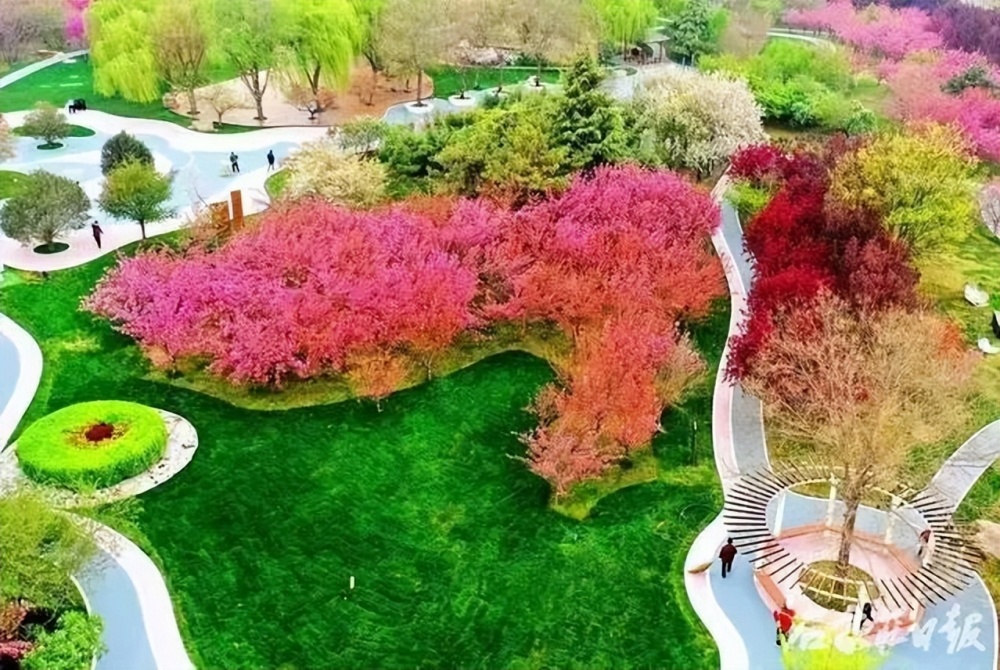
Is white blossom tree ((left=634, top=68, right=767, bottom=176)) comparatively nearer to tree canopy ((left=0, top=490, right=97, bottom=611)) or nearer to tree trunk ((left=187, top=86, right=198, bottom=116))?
tree trunk ((left=187, top=86, right=198, bottom=116))

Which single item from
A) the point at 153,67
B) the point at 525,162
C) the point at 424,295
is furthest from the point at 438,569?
the point at 153,67

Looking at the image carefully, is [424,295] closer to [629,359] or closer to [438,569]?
[629,359]

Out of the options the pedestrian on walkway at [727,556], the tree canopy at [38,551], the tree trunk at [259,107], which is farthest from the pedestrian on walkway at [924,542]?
the tree trunk at [259,107]

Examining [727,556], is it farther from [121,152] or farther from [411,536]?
[121,152]

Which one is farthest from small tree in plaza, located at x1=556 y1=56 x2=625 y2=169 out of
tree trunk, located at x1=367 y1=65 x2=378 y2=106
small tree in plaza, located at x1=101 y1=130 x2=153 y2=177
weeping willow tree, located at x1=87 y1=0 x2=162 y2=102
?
weeping willow tree, located at x1=87 y1=0 x2=162 y2=102

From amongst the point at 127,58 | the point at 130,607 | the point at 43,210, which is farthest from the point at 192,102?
the point at 130,607

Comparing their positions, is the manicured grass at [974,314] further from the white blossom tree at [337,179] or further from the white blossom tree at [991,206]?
the white blossom tree at [337,179]

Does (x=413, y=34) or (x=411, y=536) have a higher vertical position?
(x=413, y=34)
